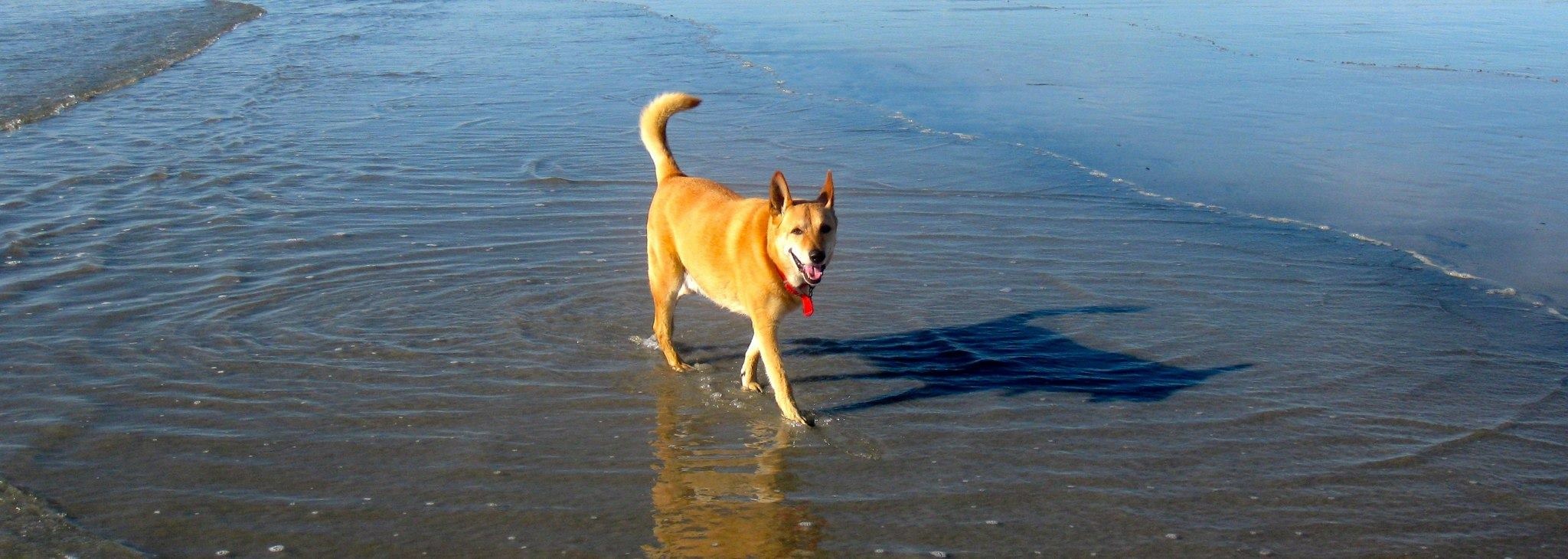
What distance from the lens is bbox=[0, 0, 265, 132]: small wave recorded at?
14352 millimetres

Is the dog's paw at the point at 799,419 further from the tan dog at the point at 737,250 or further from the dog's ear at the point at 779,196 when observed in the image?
the dog's ear at the point at 779,196

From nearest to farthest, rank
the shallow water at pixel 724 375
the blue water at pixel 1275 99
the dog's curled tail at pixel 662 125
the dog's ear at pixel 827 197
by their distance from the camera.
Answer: the shallow water at pixel 724 375
the dog's ear at pixel 827 197
the dog's curled tail at pixel 662 125
the blue water at pixel 1275 99

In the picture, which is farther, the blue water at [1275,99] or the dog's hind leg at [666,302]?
the blue water at [1275,99]

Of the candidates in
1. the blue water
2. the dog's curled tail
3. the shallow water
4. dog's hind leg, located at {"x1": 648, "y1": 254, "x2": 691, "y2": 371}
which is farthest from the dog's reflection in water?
the blue water

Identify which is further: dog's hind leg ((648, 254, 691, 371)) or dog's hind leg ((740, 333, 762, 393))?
dog's hind leg ((648, 254, 691, 371))

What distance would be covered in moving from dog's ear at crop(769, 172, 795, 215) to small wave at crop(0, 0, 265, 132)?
1062 cm

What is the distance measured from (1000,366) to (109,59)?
56.8 ft

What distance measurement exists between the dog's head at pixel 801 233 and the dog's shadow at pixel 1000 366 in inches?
30.7

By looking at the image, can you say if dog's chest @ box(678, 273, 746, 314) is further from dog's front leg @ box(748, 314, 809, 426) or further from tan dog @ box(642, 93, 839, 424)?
dog's front leg @ box(748, 314, 809, 426)

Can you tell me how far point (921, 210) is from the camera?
9.86 metres

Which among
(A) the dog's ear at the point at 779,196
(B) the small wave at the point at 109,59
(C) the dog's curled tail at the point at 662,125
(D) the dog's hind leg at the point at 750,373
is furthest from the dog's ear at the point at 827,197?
(B) the small wave at the point at 109,59

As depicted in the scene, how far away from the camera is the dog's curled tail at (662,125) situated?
6.67 m

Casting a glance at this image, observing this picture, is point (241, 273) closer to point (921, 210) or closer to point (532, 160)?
point (532, 160)

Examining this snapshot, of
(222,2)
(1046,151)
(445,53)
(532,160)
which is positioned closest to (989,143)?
(1046,151)
